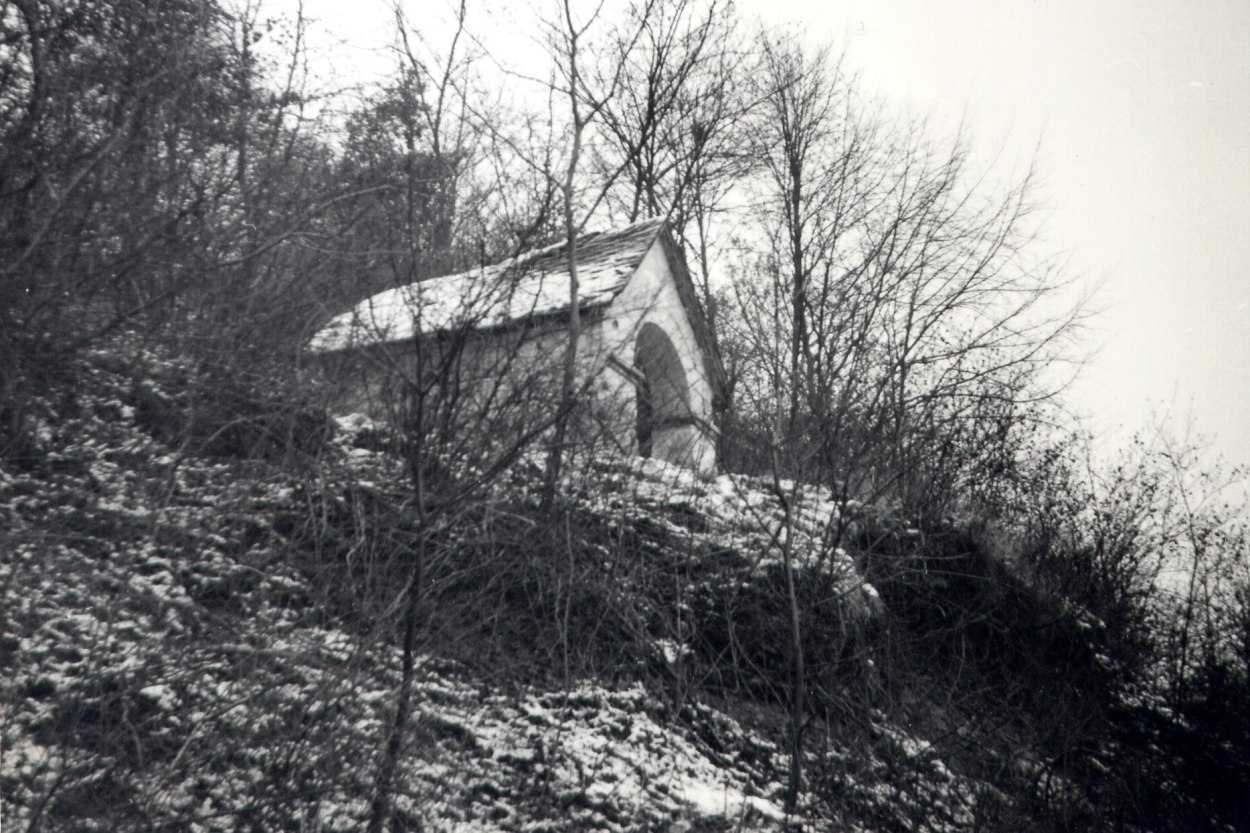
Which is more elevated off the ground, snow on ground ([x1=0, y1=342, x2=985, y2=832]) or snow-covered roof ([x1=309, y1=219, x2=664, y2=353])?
snow-covered roof ([x1=309, y1=219, x2=664, y2=353])

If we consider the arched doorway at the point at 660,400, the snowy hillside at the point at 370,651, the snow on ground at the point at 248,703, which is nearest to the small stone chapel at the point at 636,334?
the arched doorway at the point at 660,400

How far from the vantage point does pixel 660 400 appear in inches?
437

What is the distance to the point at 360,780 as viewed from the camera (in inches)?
161

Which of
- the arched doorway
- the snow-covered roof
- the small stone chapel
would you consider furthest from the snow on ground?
the arched doorway

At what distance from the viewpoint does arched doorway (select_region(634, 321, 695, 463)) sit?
9.34m

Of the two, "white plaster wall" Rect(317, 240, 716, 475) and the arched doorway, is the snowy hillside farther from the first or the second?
the arched doorway

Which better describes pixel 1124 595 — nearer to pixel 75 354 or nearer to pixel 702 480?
pixel 702 480

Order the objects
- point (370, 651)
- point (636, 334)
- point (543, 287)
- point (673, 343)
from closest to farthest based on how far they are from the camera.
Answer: point (370, 651), point (636, 334), point (543, 287), point (673, 343)

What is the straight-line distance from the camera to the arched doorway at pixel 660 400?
9.34 meters

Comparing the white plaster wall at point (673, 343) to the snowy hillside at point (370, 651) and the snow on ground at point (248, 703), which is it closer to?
the snowy hillside at point (370, 651)

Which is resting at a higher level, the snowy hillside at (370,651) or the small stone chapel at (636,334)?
the small stone chapel at (636,334)

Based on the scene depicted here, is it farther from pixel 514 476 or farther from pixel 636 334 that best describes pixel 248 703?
pixel 636 334

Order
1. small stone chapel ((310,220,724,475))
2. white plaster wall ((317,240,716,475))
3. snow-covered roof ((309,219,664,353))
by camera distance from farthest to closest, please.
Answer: small stone chapel ((310,220,724,475)), snow-covered roof ((309,219,664,353)), white plaster wall ((317,240,716,475))

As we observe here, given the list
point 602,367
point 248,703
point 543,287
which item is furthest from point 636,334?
point 248,703
